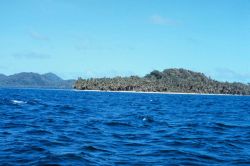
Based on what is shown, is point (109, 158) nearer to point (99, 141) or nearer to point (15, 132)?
point (99, 141)

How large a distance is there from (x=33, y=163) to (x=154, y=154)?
23.2ft

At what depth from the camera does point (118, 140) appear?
91.9 feet

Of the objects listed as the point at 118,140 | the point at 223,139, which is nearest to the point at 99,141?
the point at 118,140

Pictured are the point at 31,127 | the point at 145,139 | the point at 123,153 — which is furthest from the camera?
the point at 31,127

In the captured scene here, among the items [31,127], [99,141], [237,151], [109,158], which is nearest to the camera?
[109,158]

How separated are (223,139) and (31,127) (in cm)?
1586

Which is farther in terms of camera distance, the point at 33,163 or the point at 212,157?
the point at 212,157

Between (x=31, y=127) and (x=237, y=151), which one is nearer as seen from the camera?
(x=237, y=151)

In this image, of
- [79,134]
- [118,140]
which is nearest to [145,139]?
[118,140]

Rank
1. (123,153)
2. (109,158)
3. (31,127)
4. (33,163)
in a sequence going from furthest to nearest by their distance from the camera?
1. (31,127)
2. (123,153)
3. (109,158)
4. (33,163)

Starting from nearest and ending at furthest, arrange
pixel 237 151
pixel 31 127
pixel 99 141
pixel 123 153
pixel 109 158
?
1. pixel 109 158
2. pixel 123 153
3. pixel 237 151
4. pixel 99 141
5. pixel 31 127

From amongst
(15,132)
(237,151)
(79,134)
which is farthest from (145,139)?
(15,132)

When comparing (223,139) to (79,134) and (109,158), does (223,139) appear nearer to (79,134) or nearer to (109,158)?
(79,134)

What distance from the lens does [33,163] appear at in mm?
19016
